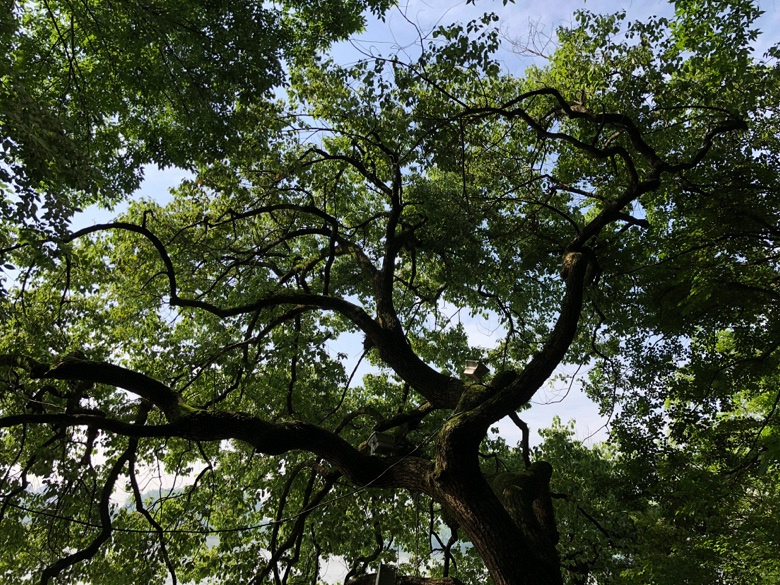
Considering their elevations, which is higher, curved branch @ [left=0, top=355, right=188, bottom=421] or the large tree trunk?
curved branch @ [left=0, top=355, right=188, bottom=421]

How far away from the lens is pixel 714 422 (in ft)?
27.2

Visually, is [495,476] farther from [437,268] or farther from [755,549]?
[437,268]

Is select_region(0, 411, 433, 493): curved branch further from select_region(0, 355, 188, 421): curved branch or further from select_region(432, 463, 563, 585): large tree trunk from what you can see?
select_region(432, 463, 563, 585): large tree trunk

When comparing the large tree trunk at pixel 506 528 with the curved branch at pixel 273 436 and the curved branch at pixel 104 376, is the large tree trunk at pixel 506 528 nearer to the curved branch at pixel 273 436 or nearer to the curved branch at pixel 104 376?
the curved branch at pixel 273 436

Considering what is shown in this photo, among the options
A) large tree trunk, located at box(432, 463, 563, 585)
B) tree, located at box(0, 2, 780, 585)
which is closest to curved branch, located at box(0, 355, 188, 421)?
tree, located at box(0, 2, 780, 585)

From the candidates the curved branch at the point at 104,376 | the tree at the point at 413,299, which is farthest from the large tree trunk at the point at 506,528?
the curved branch at the point at 104,376

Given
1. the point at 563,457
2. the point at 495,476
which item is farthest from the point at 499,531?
the point at 563,457

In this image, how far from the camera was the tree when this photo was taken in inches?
237

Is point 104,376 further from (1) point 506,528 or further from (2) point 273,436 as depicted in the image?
(1) point 506,528

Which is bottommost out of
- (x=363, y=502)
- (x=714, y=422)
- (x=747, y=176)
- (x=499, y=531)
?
(x=499, y=531)

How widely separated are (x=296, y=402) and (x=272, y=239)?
269cm

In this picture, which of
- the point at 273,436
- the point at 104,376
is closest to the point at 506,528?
the point at 273,436

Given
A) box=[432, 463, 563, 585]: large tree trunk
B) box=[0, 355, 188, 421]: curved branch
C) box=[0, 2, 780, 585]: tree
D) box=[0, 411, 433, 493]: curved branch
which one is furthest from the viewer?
box=[0, 2, 780, 585]: tree

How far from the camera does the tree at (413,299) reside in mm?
6027
